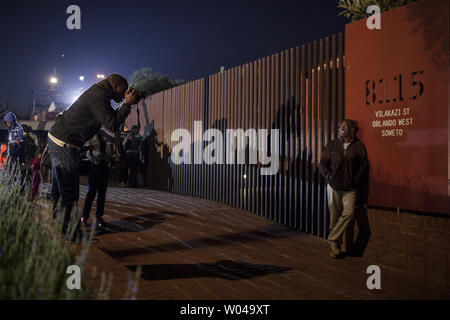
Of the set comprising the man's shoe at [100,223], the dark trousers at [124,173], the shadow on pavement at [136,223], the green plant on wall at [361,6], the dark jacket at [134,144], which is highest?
the green plant on wall at [361,6]

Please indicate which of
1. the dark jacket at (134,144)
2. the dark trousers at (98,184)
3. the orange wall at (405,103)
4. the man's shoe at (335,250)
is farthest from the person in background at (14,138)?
the orange wall at (405,103)

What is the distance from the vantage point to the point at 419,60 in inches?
179

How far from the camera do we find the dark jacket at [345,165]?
5.06 metres

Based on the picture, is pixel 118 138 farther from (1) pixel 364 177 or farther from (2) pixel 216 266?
(1) pixel 364 177

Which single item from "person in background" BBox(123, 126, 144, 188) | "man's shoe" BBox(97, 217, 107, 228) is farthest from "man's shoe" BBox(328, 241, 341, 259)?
"person in background" BBox(123, 126, 144, 188)

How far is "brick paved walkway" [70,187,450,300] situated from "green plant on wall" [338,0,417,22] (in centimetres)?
353

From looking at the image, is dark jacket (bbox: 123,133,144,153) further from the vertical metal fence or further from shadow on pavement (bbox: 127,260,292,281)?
shadow on pavement (bbox: 127,260,292,281)

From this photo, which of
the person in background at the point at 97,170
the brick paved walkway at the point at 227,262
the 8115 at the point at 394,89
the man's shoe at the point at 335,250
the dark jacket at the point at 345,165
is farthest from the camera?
the person in background at the point at 97,170

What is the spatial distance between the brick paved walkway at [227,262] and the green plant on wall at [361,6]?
11.6 feet

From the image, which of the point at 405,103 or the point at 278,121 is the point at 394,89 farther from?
the point at 278,121

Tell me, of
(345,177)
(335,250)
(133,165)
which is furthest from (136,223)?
(133,165)

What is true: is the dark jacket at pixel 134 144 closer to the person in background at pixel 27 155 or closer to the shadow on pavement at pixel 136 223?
the person in background at pixel 27 155
